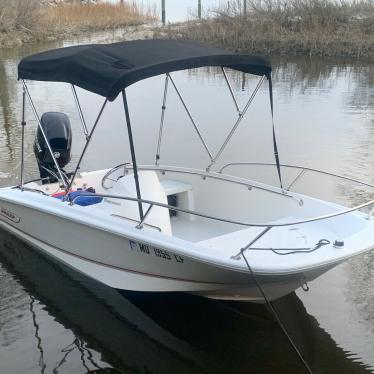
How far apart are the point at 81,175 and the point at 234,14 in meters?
18.5

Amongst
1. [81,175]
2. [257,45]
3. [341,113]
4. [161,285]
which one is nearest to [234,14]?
[257,45]

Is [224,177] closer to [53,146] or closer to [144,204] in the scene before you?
[144,204]

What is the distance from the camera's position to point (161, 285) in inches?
178

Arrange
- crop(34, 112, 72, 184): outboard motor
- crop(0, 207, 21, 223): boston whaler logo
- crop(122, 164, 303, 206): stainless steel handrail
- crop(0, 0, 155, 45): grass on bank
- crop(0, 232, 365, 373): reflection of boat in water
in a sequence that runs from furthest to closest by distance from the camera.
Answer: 1. crop(0, 0, 155, 45): grass on bank
2. crop(34, 112, 72, 184): outboard motor
3. crop(0, 207, 21, 223): boston whaler logo
4. crop(122, 164, 303, 206): stainless steel handrail
5. crop(0, 232, 365, 373): reflection of boat in water

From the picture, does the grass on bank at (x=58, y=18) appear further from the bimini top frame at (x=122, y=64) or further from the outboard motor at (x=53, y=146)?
the bimini top frame at (x=122, y=64)

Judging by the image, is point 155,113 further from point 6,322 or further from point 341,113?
point 6,322

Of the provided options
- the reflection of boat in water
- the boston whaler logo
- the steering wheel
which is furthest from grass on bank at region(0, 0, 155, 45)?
the reflection of boat in water

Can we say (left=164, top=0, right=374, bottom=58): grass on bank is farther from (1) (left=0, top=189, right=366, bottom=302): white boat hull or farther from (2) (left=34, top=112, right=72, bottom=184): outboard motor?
(1) (left=0, top=189, right=366, bottom=302): white boat hull

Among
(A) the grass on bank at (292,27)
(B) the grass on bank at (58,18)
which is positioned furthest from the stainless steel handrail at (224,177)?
(B) the grass on bank at (58,18)

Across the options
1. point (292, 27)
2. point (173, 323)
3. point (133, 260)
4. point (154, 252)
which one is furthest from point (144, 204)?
point (292, 27)

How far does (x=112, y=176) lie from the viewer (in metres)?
6.19

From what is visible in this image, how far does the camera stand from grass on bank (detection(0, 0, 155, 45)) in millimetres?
24531

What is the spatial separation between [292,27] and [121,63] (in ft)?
63.8

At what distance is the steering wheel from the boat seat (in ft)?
1.93
